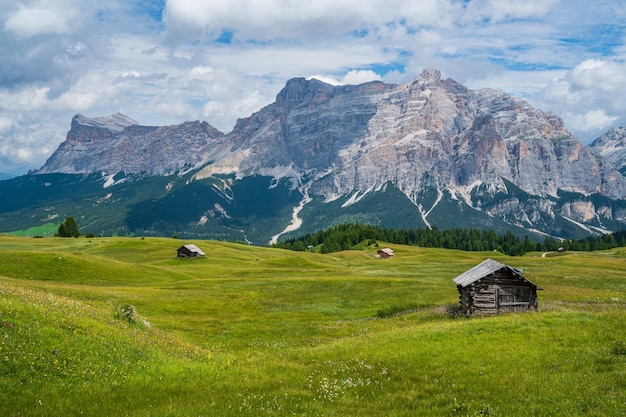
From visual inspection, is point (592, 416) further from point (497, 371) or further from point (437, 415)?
point (497, 371)

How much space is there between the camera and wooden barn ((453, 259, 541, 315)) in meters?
44.3

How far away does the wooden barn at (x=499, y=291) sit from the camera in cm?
4434

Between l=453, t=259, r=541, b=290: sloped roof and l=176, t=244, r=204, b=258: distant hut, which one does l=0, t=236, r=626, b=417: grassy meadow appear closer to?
l=453, t=259, r=541, b=290: sloped roof

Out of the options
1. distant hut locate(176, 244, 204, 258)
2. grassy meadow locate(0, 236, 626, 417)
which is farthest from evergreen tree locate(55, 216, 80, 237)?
grassy meadow locate(0, 236, 626, 417)

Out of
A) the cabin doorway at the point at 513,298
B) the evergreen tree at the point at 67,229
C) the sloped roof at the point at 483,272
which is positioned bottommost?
the cabin doorway at the point at 513,298

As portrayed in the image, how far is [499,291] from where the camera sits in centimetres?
4497

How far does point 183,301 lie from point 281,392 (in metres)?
38.7

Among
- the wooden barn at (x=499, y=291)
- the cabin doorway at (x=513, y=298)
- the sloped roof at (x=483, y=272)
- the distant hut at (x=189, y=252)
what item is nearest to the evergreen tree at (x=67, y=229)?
the distant hut at (x=189, y=252)

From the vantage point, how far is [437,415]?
50.6ft

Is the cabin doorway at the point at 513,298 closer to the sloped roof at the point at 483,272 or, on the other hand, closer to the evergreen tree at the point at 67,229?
the sloped roof at the point at 483,272

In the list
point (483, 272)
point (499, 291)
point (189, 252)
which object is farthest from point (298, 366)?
point (189, 252)

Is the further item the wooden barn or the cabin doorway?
the cabin doorway

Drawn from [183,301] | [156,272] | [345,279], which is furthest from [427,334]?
[156,272]

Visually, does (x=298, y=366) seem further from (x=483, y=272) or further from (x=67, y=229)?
(x=67, y=229)
